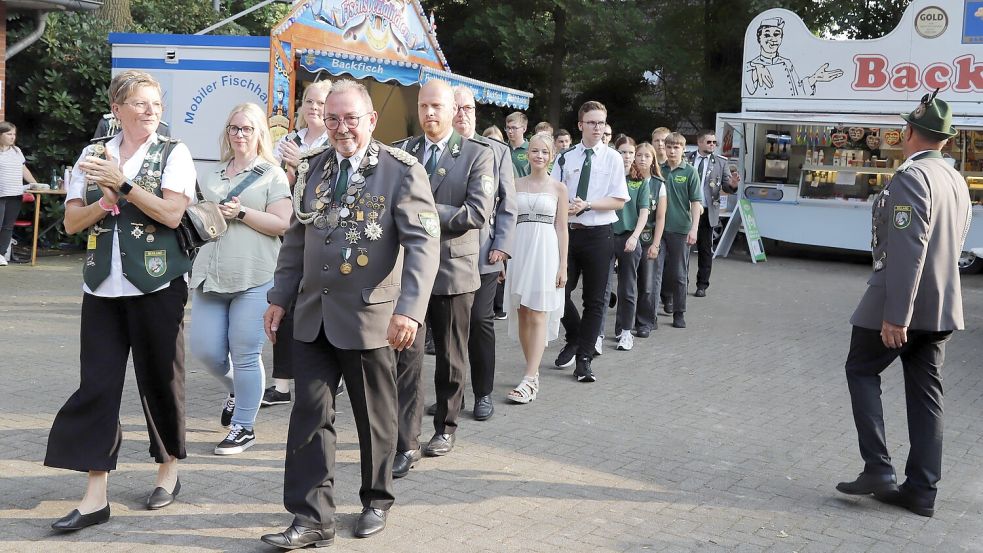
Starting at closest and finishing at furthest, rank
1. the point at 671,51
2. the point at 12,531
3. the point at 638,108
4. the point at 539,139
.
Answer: the point at 12,531
the point at 539,139
the point at 671,51
the point at 638,108

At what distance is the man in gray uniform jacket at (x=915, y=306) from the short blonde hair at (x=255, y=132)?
312 cm

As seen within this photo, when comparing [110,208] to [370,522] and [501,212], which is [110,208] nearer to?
[370,522]

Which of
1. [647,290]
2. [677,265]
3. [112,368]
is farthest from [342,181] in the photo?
[677,265]

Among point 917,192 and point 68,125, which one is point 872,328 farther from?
point 68,125

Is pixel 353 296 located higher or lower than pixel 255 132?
lower

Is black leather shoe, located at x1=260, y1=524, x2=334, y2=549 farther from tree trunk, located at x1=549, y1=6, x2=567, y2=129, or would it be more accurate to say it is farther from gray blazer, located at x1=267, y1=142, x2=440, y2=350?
tree trunk, located at x1=549, y1=6, x2=567, y2=129

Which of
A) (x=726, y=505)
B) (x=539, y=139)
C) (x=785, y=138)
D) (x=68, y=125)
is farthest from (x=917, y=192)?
(x=785, y=138)

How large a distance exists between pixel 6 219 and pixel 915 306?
11463 mm

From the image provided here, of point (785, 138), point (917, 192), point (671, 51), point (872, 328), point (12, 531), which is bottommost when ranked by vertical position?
point (12, 531)

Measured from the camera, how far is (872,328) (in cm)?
508

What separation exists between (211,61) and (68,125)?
3461 mm

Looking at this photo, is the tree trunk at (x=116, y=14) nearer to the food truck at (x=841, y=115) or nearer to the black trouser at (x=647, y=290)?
the black trouser at (x=647, y=290)

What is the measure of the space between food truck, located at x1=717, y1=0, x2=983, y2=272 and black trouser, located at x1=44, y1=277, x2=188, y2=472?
14.6m

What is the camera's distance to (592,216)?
7.78 metres
